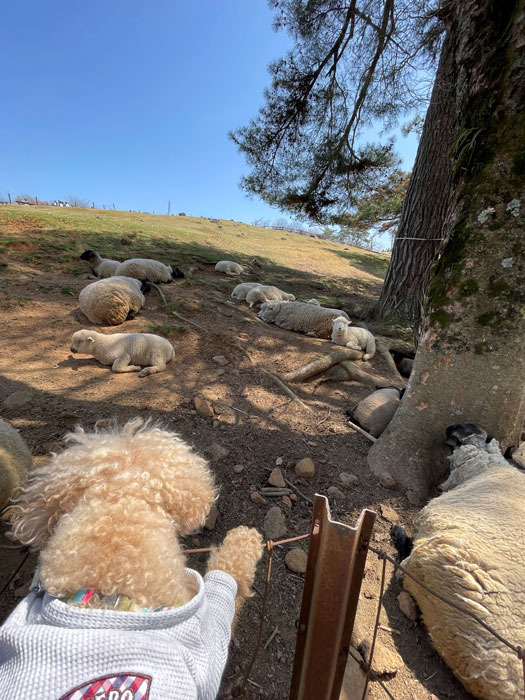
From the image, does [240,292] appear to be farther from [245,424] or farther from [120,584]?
[120,584]

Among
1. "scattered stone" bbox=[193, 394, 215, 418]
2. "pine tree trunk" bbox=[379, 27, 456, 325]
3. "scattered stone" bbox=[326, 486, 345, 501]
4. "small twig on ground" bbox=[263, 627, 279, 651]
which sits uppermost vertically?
"pine tree trunk" bbox=[379, 27, 456, 325]

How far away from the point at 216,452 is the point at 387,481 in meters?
1.66

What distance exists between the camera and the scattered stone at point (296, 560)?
84.4 inches

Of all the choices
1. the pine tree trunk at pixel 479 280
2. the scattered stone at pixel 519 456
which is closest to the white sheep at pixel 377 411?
the pine tree trunk at pixel 479 280

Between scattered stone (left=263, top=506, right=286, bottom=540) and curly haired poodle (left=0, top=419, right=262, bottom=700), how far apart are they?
58 cm

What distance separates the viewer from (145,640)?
1.06 m

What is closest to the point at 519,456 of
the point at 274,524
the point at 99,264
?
the point at 274,524

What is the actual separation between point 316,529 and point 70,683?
891 millimetres

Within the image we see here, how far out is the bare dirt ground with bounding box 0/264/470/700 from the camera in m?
1.76

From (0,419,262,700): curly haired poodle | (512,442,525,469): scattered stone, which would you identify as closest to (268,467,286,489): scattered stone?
(0,419,262,700): curly haired poodle

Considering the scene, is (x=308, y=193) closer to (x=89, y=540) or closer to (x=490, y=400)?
(x=490, y=400)

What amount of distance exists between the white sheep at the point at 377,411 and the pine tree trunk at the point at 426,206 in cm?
330

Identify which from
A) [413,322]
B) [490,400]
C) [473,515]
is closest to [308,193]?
[413,322]

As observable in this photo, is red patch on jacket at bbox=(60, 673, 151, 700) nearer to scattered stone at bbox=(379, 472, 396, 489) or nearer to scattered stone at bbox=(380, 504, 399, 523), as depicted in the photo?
scattered stone at bbox=(380, 504, 399, 523)
